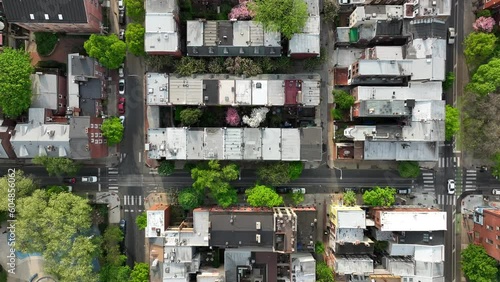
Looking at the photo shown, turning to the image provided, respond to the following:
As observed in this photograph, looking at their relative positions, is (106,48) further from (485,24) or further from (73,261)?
(485,24)

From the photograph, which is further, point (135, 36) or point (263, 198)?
point (263, 198)

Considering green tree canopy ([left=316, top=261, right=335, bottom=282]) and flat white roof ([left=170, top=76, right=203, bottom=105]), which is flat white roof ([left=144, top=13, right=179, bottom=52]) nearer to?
flat white roof ([left=170, top=76, right=203, bottom=105])

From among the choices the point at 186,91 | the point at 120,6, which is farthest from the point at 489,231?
the point at 120,6

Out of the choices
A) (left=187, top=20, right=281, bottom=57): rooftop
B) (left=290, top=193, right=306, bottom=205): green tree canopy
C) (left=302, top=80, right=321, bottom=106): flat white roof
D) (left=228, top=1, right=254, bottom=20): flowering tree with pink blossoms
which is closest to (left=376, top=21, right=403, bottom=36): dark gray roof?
(left=302, top=80, right=321, bottom=106): flat white roof

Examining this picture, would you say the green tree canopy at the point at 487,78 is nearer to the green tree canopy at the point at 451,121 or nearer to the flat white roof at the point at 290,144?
the green tree canopy at the point at 451,121

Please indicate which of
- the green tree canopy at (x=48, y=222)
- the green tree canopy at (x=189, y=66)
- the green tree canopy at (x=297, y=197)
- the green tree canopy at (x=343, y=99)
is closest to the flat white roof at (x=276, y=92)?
the green tree canopy at (x=343, y=99)

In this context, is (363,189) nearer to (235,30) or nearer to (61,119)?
(235,30)
